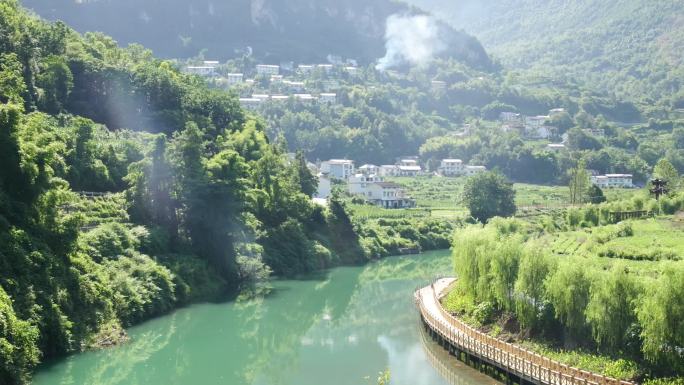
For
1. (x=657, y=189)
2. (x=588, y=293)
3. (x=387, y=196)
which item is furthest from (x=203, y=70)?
(x=588, y=293)

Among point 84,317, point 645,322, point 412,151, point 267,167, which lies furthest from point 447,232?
point 412,151

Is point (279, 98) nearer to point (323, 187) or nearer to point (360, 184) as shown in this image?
point (360, 184)

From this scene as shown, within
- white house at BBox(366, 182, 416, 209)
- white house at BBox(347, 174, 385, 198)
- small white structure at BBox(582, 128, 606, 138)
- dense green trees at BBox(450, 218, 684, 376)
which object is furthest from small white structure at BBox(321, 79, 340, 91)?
dense green trees at BBox(450, 218, 684, 376)

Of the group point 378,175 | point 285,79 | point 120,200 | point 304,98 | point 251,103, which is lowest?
point 120,200

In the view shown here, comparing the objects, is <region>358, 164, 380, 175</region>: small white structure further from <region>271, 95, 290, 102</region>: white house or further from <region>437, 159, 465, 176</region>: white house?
<region>271, 95, 290, 102</region>: white house

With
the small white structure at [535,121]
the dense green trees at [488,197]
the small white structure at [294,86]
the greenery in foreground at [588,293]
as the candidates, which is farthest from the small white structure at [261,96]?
the greenery in foreground at [588,293]

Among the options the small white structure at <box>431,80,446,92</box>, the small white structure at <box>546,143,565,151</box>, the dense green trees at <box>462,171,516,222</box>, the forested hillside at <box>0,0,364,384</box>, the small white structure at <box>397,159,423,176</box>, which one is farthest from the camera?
the small white structure at <box>431,80,446,92</box>

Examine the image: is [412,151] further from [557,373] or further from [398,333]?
[557,373]

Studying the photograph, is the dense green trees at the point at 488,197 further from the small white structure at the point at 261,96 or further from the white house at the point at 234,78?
the white house at the point at 234,78
